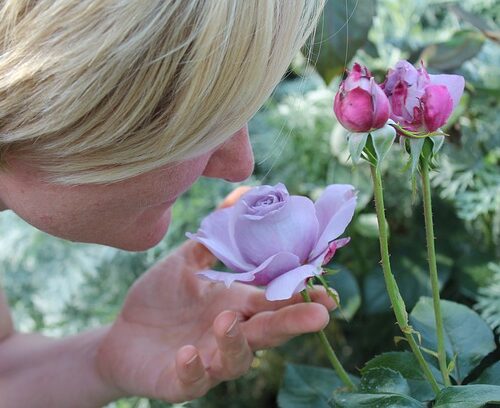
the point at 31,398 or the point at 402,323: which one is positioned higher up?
the point at 402,323

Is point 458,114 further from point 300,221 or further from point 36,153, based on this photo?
point 36,153

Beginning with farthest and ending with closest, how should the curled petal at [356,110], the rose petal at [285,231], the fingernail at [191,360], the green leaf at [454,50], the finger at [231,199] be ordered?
the green leaf at [454,50] < the finger at [231,199] < the fingernail at [191,360] < the rose petal at [285,231] < the curled petal at [356,110]

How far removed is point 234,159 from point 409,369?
242 mm

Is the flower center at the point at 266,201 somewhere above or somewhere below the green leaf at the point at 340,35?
below

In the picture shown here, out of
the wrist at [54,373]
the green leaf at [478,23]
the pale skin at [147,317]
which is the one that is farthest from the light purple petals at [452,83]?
the wrist at [54,373]

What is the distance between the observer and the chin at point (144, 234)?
2.62 feet

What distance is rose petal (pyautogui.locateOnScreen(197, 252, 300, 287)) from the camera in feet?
2.06

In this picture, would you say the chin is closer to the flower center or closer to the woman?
the woman

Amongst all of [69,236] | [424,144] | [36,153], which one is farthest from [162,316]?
[424,144]

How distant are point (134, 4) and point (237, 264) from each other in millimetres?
224

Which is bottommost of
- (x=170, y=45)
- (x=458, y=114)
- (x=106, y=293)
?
(x=106, y=293)

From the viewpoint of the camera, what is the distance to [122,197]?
0.71 metres

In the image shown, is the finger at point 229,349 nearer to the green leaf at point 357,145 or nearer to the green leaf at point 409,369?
the green leaf at point 409,369

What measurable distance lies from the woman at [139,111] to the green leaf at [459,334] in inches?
3.7
